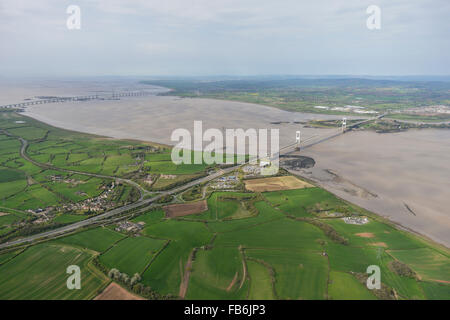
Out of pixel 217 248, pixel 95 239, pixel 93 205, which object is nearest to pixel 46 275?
pixel 95 239

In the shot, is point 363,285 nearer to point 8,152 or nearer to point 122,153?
point 122,153

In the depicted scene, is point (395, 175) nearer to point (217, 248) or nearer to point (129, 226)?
point (217, 248)

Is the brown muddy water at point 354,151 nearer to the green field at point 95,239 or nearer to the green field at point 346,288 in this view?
the green field at point 346,288

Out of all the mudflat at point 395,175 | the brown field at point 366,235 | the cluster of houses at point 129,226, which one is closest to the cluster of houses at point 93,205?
the cluster of houses at point 129,226

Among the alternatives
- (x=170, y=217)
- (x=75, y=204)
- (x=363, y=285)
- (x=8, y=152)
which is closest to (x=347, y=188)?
(x=363, y=285)

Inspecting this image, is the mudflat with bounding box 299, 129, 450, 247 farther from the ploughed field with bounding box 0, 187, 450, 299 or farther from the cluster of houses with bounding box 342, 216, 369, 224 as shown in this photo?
the ploughed field with bounding box 0, 187, 450, 299
